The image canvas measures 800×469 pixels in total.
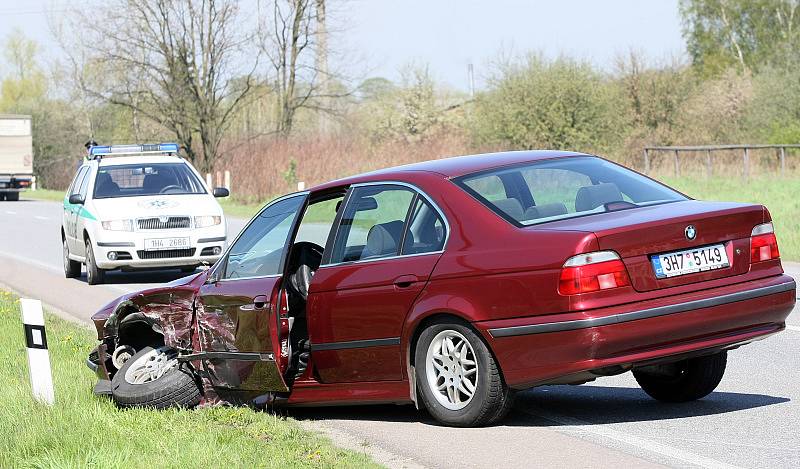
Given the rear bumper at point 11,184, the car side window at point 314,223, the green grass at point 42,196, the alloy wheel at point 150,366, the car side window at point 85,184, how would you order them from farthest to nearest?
the green grass at point 42,196 → the rear bumper at point 11,184 → the car side window at point 85,184 → the car side window at point 314,223 → the alloy wheel at point 150,366

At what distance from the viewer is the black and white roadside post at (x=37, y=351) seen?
7992 mm

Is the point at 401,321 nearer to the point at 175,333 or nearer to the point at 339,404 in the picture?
the point at 339,404

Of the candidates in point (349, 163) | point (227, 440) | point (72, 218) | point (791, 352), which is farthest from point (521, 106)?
point (227, 440)

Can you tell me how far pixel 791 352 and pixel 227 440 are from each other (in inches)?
183

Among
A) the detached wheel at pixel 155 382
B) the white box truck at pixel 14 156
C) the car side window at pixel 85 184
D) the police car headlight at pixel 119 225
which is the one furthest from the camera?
the white box truck at pixel 14 156

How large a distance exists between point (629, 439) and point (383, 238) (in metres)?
1.76

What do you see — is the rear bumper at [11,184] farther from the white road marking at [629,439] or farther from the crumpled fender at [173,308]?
the white road marking at [629,439]

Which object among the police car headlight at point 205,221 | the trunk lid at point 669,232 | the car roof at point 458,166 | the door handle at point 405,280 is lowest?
the police car headlight at point 205,221

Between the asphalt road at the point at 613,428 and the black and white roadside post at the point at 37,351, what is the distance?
156 cm

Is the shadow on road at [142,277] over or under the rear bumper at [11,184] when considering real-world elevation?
under

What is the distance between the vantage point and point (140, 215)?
17844 mm

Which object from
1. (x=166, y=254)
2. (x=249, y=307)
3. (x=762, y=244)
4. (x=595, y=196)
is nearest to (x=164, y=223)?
(x=166, y=254)

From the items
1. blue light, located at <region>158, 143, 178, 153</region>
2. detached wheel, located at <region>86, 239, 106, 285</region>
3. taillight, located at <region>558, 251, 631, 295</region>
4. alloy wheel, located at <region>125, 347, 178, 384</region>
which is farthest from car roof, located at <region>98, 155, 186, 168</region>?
taillight, located at <region>558, 251, 631, 295</region>

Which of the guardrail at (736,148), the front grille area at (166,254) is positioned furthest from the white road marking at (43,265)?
the guardrail at (736,148)
